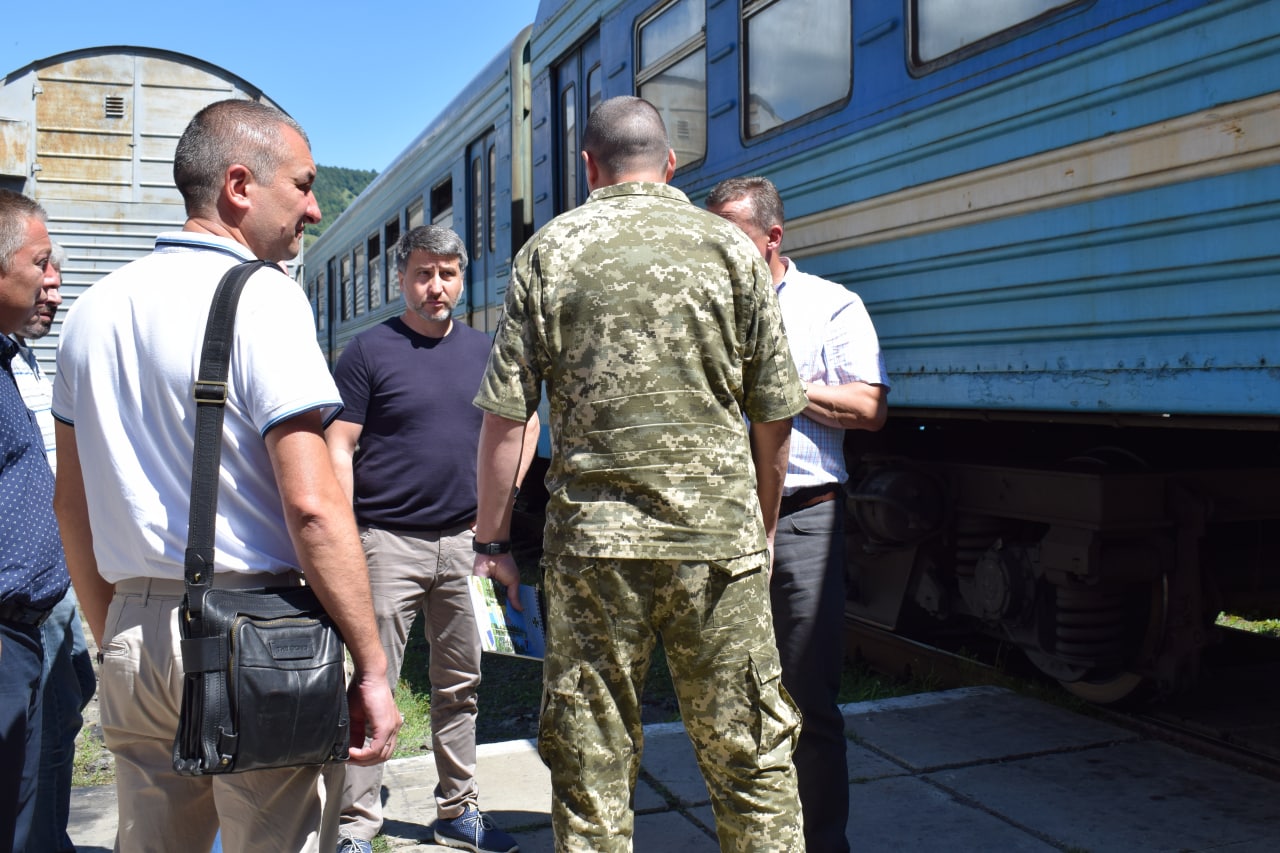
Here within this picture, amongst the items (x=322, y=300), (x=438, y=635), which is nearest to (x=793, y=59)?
(x=438, y=635)

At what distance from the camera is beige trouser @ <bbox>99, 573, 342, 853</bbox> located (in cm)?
196

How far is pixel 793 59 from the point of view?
16.1 feet

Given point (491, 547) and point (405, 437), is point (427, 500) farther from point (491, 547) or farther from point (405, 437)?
point (491, 547)

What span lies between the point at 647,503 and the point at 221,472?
2.57 ft

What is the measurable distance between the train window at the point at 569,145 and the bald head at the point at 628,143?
4.84 m

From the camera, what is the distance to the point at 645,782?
3.99 m

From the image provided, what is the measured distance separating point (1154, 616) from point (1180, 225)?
1872mm

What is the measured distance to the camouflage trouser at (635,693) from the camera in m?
2.34

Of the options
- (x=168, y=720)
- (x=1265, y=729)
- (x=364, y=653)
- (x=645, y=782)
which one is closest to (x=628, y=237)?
(x=364, y=653)

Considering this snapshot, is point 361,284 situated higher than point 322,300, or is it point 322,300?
point 322,300

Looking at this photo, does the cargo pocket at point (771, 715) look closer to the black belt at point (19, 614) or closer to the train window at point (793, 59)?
the black belt at point (19, 614)

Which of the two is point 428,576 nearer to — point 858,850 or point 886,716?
point 858,850

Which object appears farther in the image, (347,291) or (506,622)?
(347,291)

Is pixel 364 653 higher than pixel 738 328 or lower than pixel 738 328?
lower
